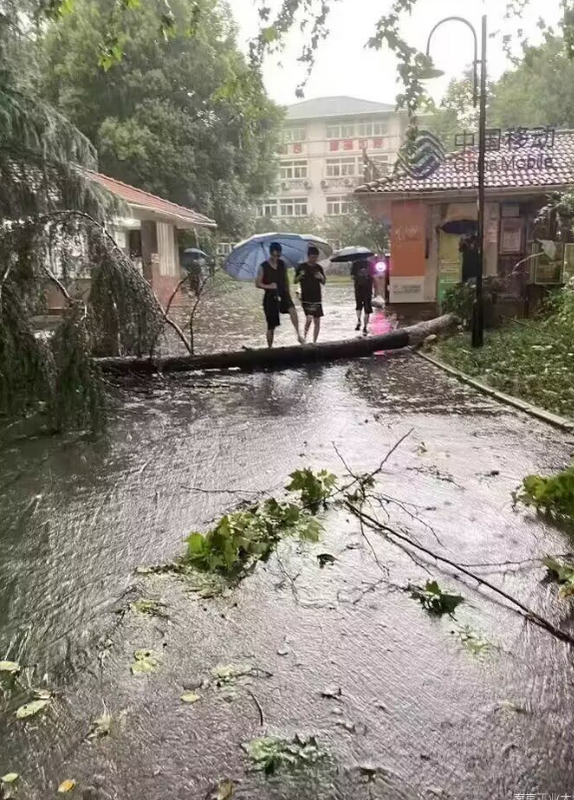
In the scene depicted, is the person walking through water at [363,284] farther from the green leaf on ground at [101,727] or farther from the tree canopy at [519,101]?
the tree canopy at [519,101]

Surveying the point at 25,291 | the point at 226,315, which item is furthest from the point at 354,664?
the point at 226,315

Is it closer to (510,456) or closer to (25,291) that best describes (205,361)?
(25,291)

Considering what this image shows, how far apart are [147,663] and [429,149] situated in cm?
1611

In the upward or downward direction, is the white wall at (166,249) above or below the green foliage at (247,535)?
above

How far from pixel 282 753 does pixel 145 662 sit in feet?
2.99

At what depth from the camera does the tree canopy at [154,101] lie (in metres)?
28.1

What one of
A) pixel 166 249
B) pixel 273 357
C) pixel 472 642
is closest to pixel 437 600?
pixel 472 642

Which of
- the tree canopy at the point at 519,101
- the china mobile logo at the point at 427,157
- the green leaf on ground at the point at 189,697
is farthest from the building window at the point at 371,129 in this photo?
the green leaf on ground at the point at 189,697

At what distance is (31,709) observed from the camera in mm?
3039

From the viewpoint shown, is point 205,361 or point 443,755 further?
point 205,361

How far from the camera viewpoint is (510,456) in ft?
21.4

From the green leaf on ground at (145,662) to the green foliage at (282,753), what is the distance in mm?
718

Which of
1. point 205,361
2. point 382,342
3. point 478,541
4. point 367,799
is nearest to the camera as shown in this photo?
point 367,799

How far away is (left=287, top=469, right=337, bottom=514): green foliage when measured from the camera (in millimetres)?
5403
